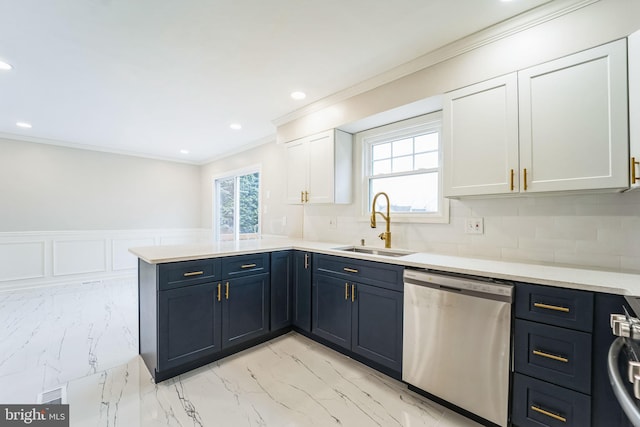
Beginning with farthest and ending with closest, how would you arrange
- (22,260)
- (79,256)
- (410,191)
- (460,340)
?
1. (79,256)
2. (22,260)
3. (410,191)
4. (460,340)

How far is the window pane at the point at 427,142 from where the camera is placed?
8.16 feet

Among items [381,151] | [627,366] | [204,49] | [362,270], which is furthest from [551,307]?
[204,49]

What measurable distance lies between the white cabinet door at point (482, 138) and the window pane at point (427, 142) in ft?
1.50

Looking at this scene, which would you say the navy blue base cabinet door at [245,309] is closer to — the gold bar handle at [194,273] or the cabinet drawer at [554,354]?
the gold bar handle at [194,273]

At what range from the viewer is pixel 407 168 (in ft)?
8.86

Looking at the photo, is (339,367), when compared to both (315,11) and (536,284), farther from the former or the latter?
(315,11)

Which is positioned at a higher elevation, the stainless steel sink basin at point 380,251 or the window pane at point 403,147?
the window pane at point 403,147

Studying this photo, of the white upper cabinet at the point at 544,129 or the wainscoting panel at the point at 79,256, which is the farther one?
the wainscoting panel at the point at 79,256

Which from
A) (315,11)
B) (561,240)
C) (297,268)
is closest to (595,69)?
(561,240)

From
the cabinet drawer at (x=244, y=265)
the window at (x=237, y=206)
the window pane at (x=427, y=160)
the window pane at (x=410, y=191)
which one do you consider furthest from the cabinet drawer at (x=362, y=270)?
the window at (x=237, y=206)

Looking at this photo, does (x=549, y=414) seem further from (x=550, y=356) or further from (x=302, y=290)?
(x=302, y=290)

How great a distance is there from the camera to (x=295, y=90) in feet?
9.04

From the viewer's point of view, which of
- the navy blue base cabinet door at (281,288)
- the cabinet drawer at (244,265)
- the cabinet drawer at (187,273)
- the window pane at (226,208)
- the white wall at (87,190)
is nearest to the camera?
the cabinet drawer at (187,273)

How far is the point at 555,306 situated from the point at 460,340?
0.52 metres
